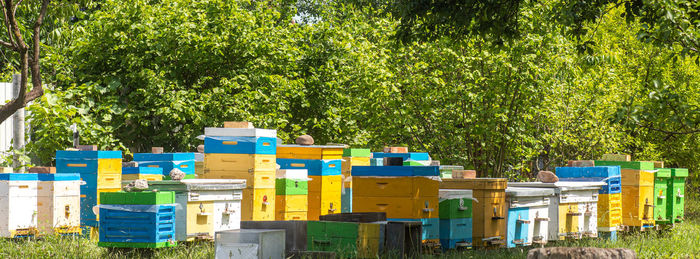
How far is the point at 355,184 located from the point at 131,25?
32.5ft

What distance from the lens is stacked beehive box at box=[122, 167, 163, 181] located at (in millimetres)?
10938

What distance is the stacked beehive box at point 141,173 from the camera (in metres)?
10.9

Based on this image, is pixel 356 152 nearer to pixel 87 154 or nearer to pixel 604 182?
pixel 604 182

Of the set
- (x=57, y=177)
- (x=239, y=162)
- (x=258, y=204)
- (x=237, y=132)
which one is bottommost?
(x=258, y=204)

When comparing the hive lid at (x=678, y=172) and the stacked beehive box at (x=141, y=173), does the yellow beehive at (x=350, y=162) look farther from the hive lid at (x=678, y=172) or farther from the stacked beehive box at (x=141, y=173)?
the hive lid at (x=678, y=172)

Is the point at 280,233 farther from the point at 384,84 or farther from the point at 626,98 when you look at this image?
the point at 626,98

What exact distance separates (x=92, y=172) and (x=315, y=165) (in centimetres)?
326

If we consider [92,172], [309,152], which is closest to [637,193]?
[309,152]

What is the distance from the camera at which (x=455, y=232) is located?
9.18 meters

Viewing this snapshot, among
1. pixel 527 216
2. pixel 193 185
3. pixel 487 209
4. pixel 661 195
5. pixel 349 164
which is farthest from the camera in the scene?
pixel 661 195

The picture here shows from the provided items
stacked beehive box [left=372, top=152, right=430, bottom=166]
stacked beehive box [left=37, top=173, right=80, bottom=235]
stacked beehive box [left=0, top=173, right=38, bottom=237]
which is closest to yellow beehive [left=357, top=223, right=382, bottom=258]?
stacked beehive box [left=37, top=173, right=80, bottom=235]

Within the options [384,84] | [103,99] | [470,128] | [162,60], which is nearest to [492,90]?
[470,128]

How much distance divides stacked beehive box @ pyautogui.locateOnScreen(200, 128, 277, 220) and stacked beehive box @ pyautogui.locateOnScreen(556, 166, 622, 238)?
506cm

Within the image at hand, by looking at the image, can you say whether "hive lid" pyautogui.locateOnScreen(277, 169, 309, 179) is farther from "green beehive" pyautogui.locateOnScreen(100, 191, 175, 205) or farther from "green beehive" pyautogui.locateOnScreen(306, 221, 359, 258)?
"green beehive" pyautogui.locateOnScreen(306, 221, 359, 258)
